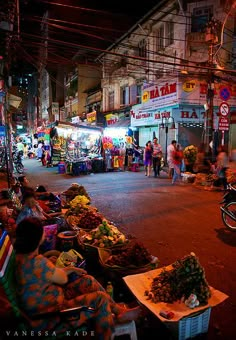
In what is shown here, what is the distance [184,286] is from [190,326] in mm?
419

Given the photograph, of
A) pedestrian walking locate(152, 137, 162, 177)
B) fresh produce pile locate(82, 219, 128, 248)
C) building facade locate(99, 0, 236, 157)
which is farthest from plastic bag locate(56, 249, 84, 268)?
pedestrian walking locate(152, 137, 162, 177)

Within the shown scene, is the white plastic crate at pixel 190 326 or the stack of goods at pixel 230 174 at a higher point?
the stack of goods at pixel 230 174

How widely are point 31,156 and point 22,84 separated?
4423cm

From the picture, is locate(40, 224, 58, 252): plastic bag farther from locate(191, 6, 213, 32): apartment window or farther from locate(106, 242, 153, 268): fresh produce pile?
locate(191, 6, 213, 32): apartment window

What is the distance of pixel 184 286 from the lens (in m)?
3.29

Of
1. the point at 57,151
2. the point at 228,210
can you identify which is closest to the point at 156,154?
the point at 228,210

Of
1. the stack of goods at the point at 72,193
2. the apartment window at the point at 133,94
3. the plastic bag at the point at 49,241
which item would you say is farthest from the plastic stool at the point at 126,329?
the apartment window at the point at 133,94

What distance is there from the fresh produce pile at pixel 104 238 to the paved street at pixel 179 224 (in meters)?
1.03

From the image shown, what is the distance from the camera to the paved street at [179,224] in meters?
4.37

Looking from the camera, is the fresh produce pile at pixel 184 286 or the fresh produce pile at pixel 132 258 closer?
the fresh produce pile at pixel 184 286

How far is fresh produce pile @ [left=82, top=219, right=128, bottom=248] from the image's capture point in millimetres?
4777

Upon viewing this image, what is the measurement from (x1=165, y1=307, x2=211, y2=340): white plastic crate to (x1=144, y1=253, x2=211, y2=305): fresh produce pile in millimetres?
161

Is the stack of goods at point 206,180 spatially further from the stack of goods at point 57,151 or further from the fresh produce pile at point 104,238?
the stack of goods at point 57,151

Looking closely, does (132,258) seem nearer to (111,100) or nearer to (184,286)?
(184,286)
